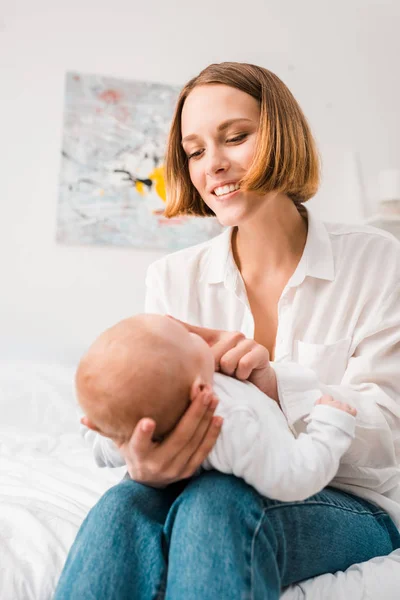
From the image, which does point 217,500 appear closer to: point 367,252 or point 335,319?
point 335,319

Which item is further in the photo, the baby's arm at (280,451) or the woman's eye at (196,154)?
the woman's eye at (196,154)

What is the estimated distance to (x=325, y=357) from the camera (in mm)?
1352

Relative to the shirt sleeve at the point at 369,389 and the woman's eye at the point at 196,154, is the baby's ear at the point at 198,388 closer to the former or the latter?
the shirt sleeve at the point at 369,389

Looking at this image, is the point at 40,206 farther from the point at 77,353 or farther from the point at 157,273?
the point at 157,273

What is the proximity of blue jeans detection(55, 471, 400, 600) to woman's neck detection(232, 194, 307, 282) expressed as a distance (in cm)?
60

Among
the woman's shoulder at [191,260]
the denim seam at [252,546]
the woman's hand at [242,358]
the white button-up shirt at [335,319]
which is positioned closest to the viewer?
the denim seam at [252,546]

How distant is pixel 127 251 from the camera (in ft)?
10.8

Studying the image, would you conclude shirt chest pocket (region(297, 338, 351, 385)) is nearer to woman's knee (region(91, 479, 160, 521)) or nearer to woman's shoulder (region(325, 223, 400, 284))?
woman's shoulder (region(325, 223, 400, 284))

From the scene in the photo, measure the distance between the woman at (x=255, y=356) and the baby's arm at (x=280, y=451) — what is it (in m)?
0.03

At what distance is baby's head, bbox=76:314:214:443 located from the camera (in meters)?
0.88

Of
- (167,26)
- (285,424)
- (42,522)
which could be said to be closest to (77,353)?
(167,26)

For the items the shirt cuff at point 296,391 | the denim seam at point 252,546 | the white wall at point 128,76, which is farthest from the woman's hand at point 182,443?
the white wall at point 128,76

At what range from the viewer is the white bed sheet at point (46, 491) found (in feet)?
3.38

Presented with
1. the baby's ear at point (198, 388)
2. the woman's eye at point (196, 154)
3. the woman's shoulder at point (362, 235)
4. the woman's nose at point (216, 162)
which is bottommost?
the baby's ear at point (198, 388)
